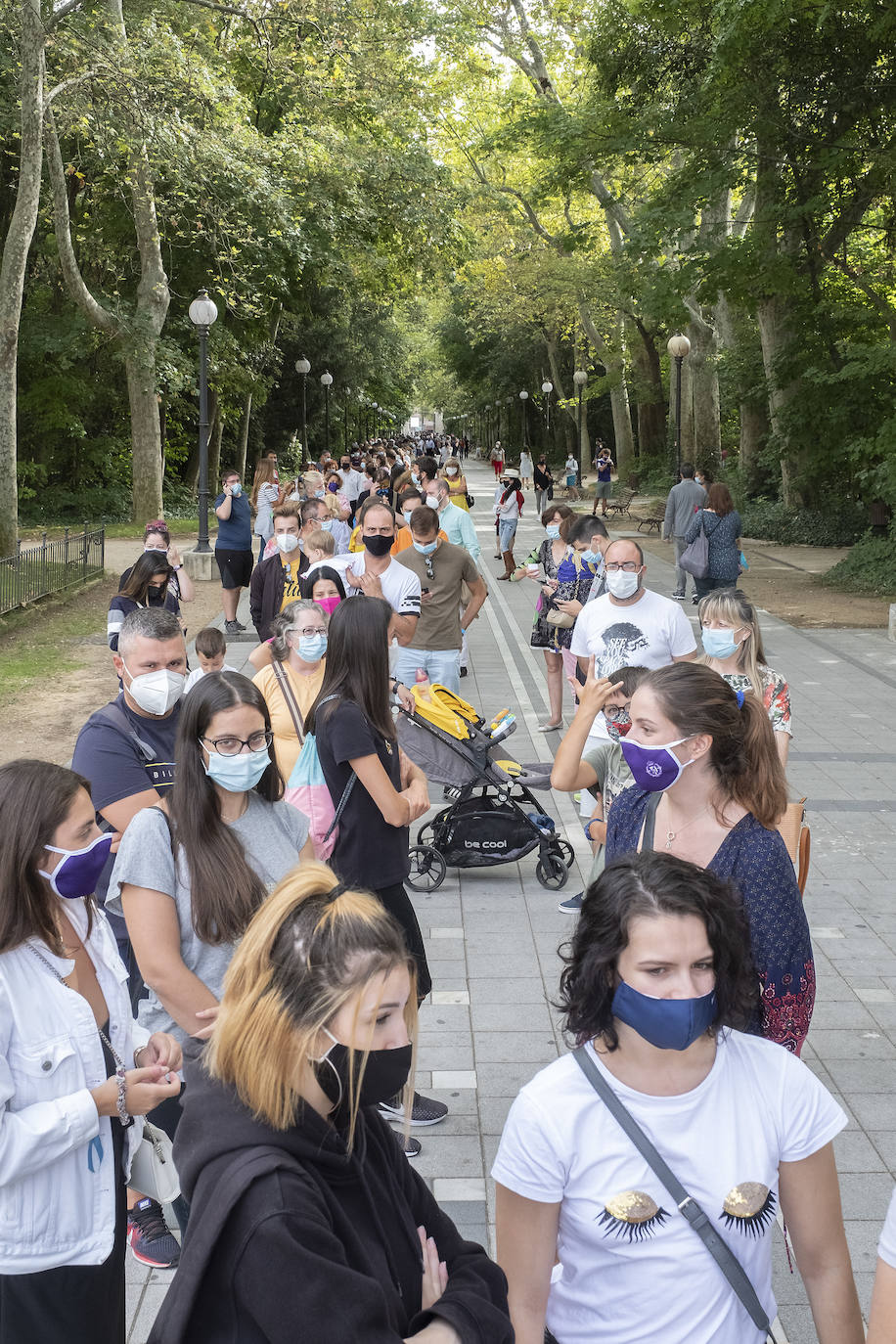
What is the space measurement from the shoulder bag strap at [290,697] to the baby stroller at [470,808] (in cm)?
189

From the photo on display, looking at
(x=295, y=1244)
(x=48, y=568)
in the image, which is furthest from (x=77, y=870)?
(x=48, y=568)

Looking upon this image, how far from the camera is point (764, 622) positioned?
712 inches

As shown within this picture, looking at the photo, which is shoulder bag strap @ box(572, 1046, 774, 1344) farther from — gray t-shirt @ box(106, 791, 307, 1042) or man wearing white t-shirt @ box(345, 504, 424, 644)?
man wearing white t-shirt @ box(345, 504, 424, 644)

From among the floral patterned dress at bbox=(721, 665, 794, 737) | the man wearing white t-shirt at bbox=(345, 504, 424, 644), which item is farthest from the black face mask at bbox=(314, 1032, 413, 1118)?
the man wearing white t-shirt at bbox=(345, 504, 424, 644)

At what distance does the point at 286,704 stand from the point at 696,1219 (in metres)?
3.53

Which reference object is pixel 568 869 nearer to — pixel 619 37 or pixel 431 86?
pixel 619 37

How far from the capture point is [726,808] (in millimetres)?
3533

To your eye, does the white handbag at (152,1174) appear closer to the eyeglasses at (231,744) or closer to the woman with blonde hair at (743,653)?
the eyeglasses at (231,744)

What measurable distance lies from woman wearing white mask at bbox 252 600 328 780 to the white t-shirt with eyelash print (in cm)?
308

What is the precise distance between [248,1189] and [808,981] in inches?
77.1

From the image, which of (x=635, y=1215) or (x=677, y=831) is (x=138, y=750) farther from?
(x=635, y=1215)

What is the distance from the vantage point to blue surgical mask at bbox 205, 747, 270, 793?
3576 mm

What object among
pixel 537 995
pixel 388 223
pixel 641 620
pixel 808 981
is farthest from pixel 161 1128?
pixel 388 223

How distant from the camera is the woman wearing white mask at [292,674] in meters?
5.50
